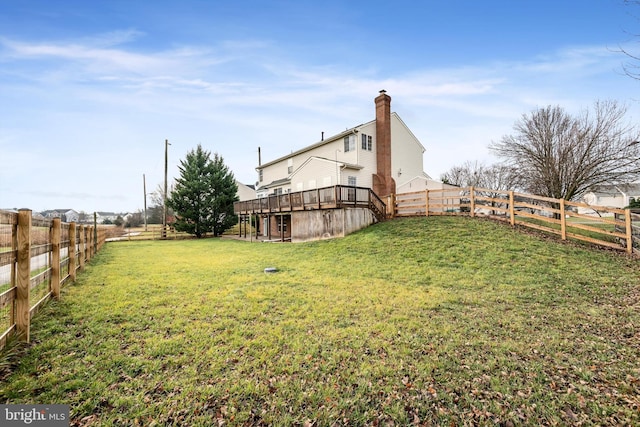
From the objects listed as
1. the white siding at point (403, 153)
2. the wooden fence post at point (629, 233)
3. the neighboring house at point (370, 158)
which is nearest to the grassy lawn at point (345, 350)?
the wooden fence post at point (629, 233)

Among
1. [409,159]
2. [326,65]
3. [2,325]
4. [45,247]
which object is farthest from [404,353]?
[409,159]

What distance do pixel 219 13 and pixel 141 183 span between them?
3736cm

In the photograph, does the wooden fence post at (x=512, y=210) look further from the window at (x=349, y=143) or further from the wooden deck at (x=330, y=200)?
the window at (x=349, y=143)

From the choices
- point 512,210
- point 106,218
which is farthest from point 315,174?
point 106,218

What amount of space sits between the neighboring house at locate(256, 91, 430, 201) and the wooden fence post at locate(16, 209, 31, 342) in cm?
1596

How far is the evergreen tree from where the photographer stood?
2677 cm

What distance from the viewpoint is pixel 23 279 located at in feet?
10.9

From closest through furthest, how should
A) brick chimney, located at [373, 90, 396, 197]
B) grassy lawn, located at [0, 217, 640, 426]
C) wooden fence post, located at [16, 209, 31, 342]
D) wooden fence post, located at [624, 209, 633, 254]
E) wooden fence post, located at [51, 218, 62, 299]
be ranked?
grassy lawn, located at [0, 217, 640, 426]
wooden fence post, located at [16, 209, 31, 342]
wooden fence post, located at [51, 218, 62, 299]
wooden fence post, located at [624, 209, 633, 254]
brick chimney, located at [373, 90, 396, 197]

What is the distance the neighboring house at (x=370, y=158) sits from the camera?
19172 millimetres

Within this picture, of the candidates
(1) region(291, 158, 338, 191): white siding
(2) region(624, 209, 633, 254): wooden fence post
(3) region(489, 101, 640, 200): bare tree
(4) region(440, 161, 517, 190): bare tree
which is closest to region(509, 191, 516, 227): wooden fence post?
(2) region(624, 209, 633, 254): wooden fence post

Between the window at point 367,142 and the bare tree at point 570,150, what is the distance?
8.39 m

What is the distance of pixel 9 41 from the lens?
23.7 feet

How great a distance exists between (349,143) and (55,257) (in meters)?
17.9

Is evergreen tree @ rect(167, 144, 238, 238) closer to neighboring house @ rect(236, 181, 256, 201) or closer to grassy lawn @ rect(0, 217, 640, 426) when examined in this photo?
neighboring house @ rect(236, 181, 256, 201)
